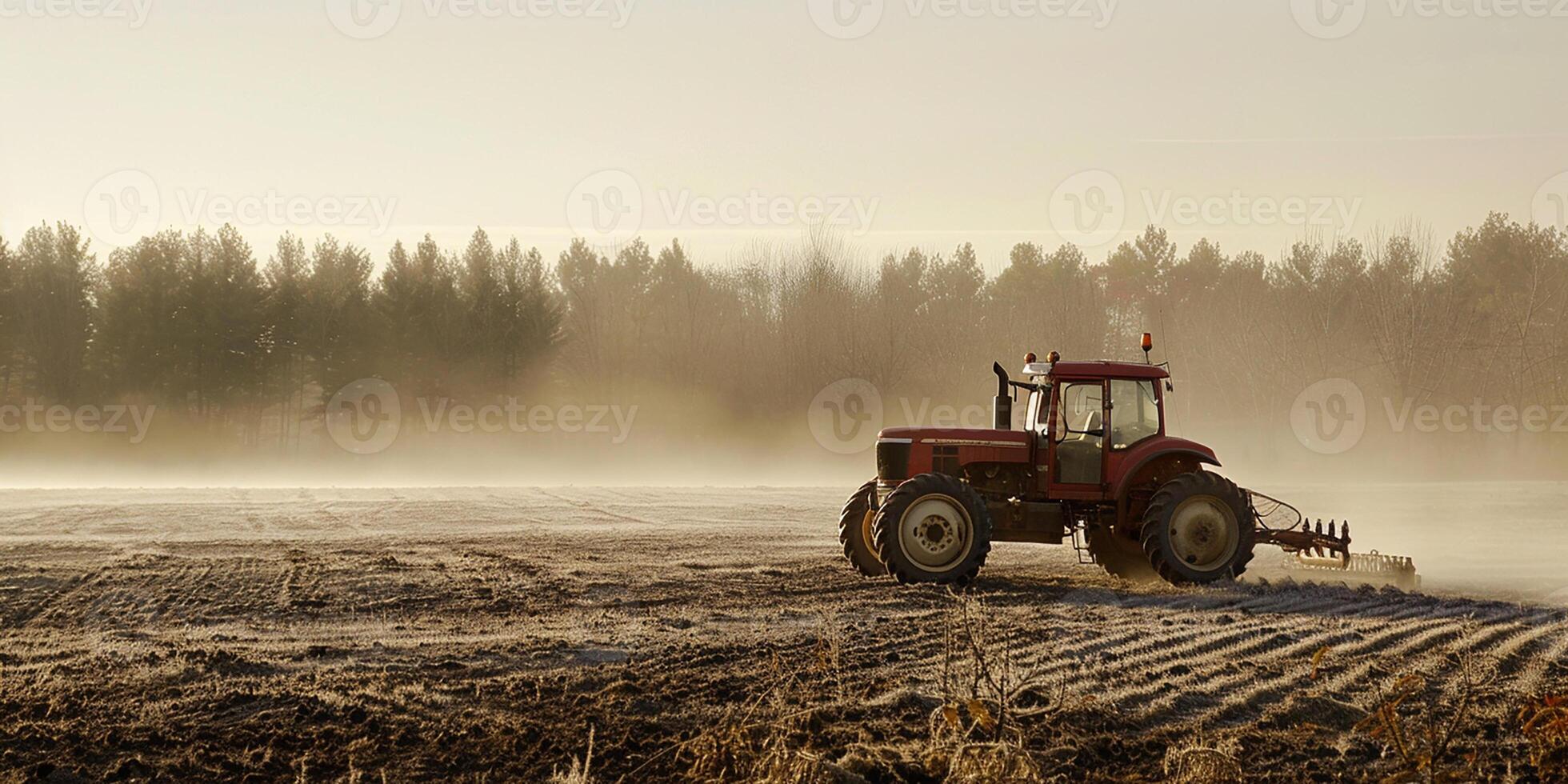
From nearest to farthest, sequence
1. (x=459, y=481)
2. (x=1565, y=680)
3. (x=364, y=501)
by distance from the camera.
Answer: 1. (x=1565, y=680)
2. (x=364, y=501)
3. (x=459, y=481)

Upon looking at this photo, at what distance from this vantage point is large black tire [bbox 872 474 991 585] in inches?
495

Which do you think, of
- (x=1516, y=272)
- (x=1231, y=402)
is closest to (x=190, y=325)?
(x=1231, y=402)

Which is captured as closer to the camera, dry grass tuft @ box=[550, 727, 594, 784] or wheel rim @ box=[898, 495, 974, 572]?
dry grass tuft @ box=[550, 727, 594, 784]

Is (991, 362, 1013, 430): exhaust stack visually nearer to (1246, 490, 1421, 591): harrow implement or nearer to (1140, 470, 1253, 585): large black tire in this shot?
(1140, 470, 1253, 585): large black tire

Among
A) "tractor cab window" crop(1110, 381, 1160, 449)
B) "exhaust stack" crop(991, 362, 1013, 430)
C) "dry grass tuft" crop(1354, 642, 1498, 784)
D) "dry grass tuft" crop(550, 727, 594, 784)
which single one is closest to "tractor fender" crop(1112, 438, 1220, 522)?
"tractor cab window" crop(1110, 381, 1160, 449)

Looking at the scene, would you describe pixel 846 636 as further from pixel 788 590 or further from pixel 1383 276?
pixel 1383 276

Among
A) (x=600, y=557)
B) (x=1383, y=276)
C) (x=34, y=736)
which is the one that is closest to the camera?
(x=34, y=736)

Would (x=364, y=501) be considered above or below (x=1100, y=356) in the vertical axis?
below

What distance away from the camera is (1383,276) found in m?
50.7

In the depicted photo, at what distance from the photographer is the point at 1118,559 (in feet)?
46.5

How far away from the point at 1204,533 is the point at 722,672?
6.27 metres

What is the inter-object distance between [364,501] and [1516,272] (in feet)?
153

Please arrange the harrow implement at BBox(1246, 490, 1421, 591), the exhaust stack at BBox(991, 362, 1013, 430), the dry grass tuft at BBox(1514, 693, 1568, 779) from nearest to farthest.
Result: the dry grass tuft at BBox(1514, 693, 1568, 779) < the exhaust stack at BBox(991, 362, 1013, 430) < the harrow implement at BBox(1246, 490, 1421, 591)

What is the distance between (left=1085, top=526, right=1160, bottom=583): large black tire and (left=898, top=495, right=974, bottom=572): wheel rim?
6.10 feet
